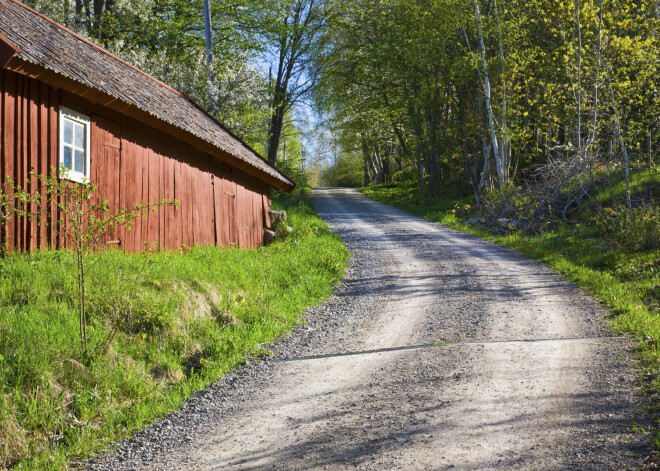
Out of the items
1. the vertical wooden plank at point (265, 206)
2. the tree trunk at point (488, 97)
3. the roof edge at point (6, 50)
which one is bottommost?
the vertical wooden plank at point (265, 206)

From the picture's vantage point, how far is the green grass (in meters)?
4.53

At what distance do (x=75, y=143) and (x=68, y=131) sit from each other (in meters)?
0.22

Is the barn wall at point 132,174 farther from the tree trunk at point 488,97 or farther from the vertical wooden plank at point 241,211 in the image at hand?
the tree trunk at point 488,97

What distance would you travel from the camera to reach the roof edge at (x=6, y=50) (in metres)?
6.48

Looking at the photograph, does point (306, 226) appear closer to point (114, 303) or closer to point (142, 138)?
point (142, 138)

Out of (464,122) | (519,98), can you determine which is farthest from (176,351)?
(464,122)

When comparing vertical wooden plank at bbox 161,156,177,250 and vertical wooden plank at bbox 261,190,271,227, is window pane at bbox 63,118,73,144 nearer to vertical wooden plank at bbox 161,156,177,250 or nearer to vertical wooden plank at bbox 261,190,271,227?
vertical wooden plank at bbox 161,156,177,250

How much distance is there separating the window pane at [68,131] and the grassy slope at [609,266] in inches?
311

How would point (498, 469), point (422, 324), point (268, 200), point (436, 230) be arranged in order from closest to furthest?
point (498, 469) < point (422, 324) < point (268, 200) < point (436, 230)

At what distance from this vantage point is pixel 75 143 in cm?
829

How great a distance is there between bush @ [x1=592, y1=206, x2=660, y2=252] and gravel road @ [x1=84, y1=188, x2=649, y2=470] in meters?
3.34

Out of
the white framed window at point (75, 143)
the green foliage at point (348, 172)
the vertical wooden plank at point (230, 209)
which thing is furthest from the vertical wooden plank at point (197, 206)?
the green foliage at point (348, 172)

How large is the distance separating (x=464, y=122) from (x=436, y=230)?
793 cm

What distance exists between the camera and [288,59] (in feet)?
98.4
